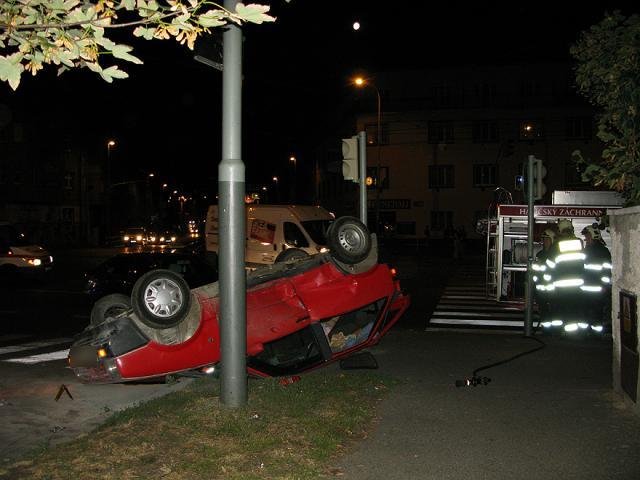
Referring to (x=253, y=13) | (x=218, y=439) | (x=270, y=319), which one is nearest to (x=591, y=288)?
(x=270, y=319)

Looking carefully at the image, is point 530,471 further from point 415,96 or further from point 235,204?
point 415,96

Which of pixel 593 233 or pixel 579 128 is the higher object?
pixel 579 128

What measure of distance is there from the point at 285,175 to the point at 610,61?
99669 mm

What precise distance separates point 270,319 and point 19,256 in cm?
1627

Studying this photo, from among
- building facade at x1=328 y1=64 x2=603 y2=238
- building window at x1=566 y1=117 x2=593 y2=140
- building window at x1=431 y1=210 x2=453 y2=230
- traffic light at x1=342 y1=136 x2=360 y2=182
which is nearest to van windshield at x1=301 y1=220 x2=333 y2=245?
traffic light at x1=342 y1=136 x2=360 y2=182

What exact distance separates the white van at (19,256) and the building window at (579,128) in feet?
134

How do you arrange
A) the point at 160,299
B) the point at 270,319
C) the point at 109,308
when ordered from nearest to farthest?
1. the point at 160,299
2. the point at 270,319
3. the point at 109,308

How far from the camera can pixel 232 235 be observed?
6.09 meters

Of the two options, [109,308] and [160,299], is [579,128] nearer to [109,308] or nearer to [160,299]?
[109,308]

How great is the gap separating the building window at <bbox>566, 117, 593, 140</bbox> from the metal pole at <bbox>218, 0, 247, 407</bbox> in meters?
48.3

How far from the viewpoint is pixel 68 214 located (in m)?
58.7

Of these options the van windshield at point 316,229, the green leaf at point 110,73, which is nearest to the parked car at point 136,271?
the van windshield at point 316,229

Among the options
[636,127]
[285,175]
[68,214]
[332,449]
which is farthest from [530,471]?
[285,175]

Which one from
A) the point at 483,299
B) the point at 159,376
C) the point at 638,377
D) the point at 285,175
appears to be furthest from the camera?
the point at 285,175
